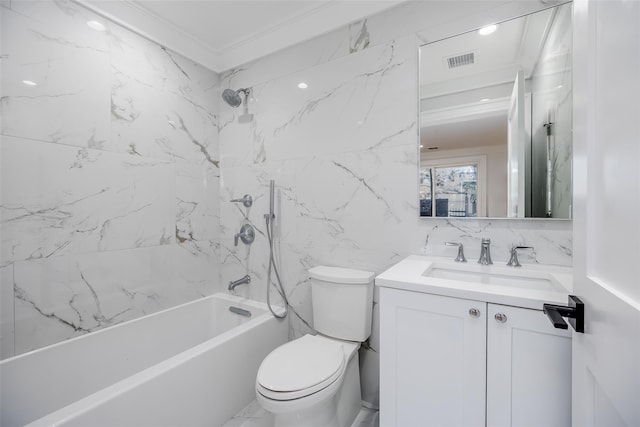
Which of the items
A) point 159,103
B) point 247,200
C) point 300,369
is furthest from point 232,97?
point 300,369

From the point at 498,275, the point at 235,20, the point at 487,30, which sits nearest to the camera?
the point at 498,275

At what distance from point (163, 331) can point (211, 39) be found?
7.01 feet

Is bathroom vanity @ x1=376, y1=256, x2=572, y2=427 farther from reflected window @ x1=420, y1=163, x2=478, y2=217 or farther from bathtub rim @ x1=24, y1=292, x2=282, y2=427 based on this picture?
bathtub rim @ x1=24, y1=292, x2=282, y2=427

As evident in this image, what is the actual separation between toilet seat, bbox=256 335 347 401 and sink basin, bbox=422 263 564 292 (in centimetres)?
61

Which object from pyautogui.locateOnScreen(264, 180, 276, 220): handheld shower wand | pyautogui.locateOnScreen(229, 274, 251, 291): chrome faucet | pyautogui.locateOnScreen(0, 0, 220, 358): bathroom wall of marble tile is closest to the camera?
pyautogui.locateOnScreen(0, 0, 220, 358): bathroom wall of marble tile

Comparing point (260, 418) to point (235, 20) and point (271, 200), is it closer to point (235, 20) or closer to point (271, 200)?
point (271, 200)

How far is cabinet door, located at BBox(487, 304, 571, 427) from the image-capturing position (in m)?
0.86

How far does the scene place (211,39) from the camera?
213cm

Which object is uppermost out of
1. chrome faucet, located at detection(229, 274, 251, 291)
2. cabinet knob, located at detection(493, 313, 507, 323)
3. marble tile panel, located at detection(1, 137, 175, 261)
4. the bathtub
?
marble tile panel, located at detection(1, 137, 175, 261)

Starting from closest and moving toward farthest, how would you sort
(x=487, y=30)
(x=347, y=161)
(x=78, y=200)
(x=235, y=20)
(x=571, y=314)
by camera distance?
(x=571, y=314) → (x=487, y=30) → (x=78, y=200) → (x=347, y=161) → (x=235, y=20)

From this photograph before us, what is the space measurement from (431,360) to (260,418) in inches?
44.6

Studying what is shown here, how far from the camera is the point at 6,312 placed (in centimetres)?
133

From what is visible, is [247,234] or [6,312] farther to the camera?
[247,234]

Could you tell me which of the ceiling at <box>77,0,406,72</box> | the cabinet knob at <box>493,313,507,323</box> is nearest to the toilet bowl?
the cabinet knob at <box>493,313,507,323</box>
